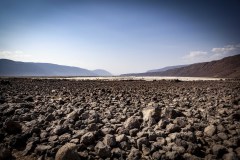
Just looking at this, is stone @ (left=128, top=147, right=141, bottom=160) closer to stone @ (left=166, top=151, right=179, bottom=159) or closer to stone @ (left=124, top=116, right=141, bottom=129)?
stone @ (left=166, top=151, right=179, bottom=159)

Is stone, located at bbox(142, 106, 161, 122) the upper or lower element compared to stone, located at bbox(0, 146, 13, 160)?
upper

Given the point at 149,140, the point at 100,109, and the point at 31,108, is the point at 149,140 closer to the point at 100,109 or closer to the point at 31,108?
the point at 100,109

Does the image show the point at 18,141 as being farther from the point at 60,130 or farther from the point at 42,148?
the point at 60,130

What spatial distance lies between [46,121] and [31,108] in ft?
7.95

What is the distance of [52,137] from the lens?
4.92m

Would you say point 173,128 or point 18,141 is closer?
point 18,141

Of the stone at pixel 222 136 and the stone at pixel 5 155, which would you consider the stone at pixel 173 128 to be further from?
the stone at pixel 5 155

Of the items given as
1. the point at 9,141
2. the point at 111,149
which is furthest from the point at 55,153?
the point at 9,141

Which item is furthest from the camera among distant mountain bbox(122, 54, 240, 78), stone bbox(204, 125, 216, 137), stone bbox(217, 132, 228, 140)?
distant mountain bbox(122, 54, 240, 78)

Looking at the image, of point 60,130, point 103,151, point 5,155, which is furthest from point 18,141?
point 103,151

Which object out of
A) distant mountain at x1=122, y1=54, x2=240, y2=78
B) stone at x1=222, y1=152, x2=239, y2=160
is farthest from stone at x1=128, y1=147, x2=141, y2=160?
distant mountain at x1=122, y1=54, x2=240, y2=78

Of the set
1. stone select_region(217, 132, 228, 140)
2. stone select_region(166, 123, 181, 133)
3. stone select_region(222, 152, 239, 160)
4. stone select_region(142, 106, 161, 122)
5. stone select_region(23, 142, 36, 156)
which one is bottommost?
stone select_region(23, 142, 36, 156)

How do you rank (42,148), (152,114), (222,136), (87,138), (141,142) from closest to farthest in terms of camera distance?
1. (42,148)
2. (141,142)
3. (87,138)
4. (222,136)
5. (152,114)

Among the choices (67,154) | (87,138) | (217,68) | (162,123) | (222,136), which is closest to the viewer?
(67,154)
